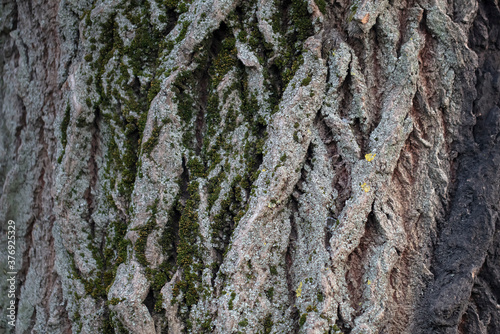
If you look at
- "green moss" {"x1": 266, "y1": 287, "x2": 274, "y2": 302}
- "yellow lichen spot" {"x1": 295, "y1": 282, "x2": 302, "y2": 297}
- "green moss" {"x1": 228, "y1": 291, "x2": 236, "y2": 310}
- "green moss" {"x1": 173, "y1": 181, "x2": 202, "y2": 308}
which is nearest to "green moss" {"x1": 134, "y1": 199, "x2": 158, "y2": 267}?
"green moss" {"x1": 173, "y1": 181, "x2": 202, "y2": 308}

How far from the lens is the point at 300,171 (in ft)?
8.36

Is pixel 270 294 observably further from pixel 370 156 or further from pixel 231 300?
pixel 370 156

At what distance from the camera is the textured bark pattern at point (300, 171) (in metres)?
2.45

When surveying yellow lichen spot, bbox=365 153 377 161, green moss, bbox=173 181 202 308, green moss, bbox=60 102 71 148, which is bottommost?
green moss, bbox=173 181 202 308

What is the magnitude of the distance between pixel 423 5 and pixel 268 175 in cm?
178

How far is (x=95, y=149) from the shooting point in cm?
315

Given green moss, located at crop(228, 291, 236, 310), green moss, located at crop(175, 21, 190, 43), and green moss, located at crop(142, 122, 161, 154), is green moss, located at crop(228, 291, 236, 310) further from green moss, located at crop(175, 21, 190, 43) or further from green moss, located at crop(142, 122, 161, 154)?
green moss, located at crop(175, 21, 190, 43)

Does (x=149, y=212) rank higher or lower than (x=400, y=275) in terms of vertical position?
higher

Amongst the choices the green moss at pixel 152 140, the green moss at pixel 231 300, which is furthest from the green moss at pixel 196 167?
the green moss at pixel 231 300

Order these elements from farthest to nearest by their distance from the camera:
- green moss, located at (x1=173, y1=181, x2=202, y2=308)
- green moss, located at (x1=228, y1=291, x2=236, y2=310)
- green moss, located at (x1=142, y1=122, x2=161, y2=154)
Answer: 1. green moss, located at (x1=142, y1=122, x2=161, y2=154)
2. green moss, located at (x1=173, y1=181, x2=202, y2=308)
3. green moss, located at (x1=228, y1=291, x2=236, y2=310)

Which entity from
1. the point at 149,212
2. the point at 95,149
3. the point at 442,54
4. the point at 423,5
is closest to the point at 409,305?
the point at 442,54

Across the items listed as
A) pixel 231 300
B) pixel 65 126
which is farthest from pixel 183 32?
pixel 231 300

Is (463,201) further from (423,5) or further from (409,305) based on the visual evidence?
(423,5)

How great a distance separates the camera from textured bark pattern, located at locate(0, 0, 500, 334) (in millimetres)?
2453
